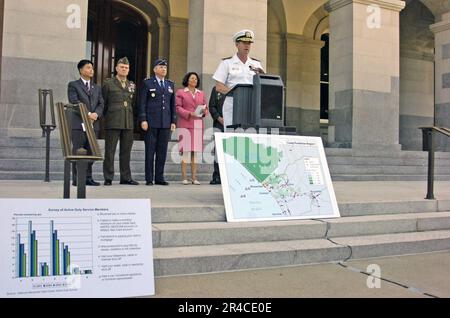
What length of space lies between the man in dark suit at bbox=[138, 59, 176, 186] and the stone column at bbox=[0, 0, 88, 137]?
3286mm

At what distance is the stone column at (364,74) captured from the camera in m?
12.6

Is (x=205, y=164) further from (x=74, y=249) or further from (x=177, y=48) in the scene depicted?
(x=177, y=48)

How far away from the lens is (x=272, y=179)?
207 inches

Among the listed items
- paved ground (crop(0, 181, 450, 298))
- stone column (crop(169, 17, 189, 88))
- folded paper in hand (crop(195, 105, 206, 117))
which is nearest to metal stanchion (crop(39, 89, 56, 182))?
paved ground (crop(0, 181, 450, 298))

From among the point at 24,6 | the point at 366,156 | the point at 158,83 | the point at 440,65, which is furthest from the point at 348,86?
the point at 24,6

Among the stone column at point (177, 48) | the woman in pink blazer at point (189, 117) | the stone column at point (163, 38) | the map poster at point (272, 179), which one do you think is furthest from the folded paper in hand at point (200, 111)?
the stone column at point (163, 38)

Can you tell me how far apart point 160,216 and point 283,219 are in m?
1.36

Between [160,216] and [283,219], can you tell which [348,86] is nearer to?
[283,219]

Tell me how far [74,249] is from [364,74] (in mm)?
10771

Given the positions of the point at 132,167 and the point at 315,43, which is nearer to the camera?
the point at 132,167

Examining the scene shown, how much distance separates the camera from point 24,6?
936 centimetres

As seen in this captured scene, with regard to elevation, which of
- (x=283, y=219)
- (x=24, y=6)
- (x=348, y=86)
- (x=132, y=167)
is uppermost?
(x=24, y=6)

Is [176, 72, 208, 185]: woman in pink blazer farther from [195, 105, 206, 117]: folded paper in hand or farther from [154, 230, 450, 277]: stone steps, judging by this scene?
[154, 230, 450, 277]: stone steps

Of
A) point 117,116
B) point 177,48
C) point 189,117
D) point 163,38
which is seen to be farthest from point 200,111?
point 163,38
